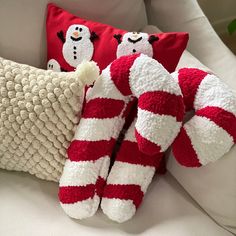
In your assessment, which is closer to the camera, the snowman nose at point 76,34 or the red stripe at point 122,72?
the red stripe at point 122,72

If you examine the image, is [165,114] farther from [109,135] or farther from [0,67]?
[0,67]

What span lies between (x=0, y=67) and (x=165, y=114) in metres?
0.41

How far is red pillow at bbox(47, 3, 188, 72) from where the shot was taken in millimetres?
904

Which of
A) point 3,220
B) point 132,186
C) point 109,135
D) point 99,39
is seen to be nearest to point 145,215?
point 132,186

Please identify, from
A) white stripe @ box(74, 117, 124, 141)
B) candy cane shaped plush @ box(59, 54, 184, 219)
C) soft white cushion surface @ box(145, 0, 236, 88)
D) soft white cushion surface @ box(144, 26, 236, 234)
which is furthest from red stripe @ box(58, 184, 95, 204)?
soft white cushion surface @ box(145, 0, 236, 88)

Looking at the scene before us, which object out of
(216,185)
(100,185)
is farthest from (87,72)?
(216,185)

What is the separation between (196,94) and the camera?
0.82m

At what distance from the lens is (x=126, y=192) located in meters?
0.85

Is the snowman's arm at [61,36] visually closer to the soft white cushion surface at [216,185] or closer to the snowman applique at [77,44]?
the snowman applique at [77,44]

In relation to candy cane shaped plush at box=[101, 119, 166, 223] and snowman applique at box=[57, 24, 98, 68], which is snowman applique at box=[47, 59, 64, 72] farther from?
candy cane shaped plush at box=[101, 119, 166, 223]

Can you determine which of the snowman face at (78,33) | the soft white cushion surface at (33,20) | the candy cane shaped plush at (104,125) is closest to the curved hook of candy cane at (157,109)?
the candy cane shaped plush at (104,125)

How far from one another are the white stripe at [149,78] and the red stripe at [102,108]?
59 millimetres

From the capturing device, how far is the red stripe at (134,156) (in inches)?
34.0

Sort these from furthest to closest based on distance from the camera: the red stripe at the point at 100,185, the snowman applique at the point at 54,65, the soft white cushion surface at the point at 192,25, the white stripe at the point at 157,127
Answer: the soft white cushion surface at the point at 192,25 → the snowman applique at the point at 54,65 → the red stripe at the point at 100,185 → the white stripe at the point at 157,127
